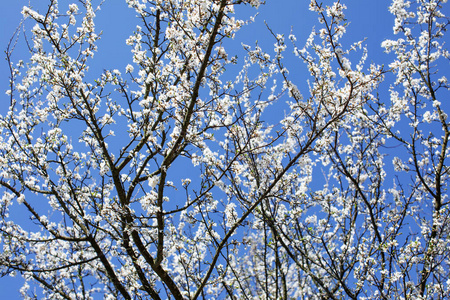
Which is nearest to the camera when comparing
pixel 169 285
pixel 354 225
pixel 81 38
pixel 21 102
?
pixel 169 285

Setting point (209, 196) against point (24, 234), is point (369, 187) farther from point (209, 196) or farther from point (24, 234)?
point (24, 234)

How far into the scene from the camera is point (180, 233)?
18.7 feet

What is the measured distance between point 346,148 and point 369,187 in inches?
32.0

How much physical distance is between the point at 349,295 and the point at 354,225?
1.10 m

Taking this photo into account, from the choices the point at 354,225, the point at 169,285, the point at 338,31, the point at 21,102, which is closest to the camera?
the point at 338,31

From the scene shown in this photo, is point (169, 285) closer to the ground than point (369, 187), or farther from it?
closer to the ground

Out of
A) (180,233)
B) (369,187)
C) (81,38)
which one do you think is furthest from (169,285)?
(81,38)

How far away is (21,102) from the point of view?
228 inches

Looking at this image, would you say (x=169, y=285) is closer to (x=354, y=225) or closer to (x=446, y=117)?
(x=354, y=225)

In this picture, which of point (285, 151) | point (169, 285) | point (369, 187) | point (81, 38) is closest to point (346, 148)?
point (369, 187)

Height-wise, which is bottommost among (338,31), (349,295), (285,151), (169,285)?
(349,295)

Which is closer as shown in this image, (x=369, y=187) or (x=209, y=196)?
(x=209, y=196)

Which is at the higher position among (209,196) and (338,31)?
(338,31)

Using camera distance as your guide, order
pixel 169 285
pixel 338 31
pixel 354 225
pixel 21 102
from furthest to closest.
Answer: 1. pixel 21 102
2. pixel 354 225
3. pixel 169 285
4. pixel 338 31
